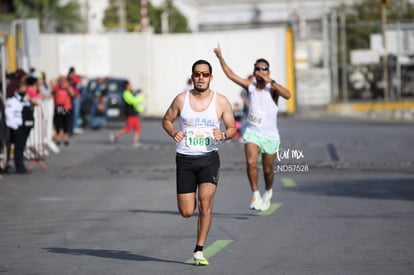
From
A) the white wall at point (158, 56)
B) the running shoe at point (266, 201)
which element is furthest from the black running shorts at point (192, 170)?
the white wall at point (158, 56)

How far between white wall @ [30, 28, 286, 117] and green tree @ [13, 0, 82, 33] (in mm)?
20847

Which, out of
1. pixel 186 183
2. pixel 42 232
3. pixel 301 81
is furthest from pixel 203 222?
pixel 301 81

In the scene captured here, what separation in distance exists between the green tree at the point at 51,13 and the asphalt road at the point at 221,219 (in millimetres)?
43879

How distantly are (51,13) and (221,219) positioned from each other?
57.0 m

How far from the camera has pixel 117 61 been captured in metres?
46.7

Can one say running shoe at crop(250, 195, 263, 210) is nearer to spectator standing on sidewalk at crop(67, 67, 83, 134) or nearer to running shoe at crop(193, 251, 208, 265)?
running shoe at crop(193, 251, 208, 265)

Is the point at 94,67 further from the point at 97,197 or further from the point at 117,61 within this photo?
the point at 97,197

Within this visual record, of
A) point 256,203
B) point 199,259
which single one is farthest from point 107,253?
point 256,203

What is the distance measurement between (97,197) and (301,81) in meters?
27.3

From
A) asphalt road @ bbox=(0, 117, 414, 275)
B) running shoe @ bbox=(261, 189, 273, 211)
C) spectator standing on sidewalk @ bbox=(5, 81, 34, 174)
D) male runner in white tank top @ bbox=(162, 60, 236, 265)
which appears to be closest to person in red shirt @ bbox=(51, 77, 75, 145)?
asphalt road @ bbox=(0, 117, 414, 275)

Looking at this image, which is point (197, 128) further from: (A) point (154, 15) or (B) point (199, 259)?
(A) point (154, 15)

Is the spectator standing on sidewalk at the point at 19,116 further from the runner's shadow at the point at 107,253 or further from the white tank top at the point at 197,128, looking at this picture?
the white tank top at the point at 197,128

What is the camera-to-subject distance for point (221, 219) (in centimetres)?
1275

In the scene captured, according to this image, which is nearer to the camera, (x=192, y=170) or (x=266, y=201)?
(x=192, y=170)
